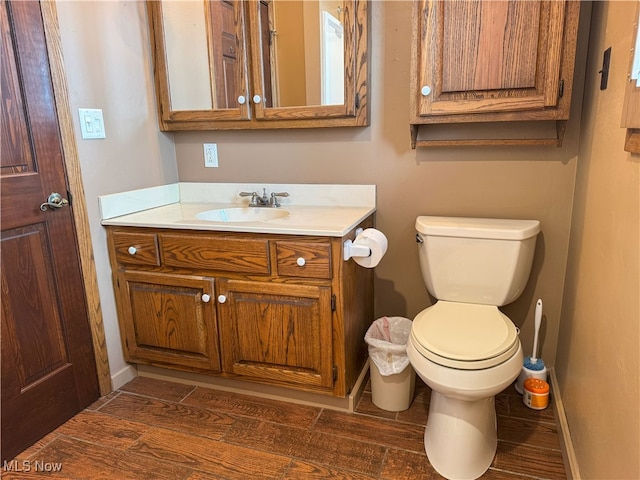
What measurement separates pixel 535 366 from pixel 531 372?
0.04 meters

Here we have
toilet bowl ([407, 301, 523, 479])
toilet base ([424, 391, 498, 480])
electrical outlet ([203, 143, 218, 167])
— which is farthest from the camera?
electrical outlet ([203, 143, 218, 167])

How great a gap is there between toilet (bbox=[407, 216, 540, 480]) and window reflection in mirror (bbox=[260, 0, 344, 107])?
0.73 metres

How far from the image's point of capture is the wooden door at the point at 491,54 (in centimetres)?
148

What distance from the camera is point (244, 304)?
1754mm

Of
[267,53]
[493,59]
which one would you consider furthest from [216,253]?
[493,59]

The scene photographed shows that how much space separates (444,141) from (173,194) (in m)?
1.38

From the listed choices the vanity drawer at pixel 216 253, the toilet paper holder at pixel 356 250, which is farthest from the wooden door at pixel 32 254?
the toilet paper holder at pixel 356 250

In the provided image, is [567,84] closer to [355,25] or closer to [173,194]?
[355,25]

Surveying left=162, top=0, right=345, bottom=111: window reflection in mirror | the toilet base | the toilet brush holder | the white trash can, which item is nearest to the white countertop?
left=162, top=0, right=345, bottom=111: window reflection in mirror

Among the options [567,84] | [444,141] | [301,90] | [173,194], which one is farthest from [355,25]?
[173,194]

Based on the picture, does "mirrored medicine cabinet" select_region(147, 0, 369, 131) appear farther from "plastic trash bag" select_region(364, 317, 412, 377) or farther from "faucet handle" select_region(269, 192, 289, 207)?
"plastic trash bag" select_region(364, 317, 412, 377)

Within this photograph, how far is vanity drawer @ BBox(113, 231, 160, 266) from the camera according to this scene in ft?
6.00

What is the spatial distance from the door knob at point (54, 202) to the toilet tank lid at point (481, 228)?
141cm

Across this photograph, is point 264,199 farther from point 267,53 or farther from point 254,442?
point 254,442
